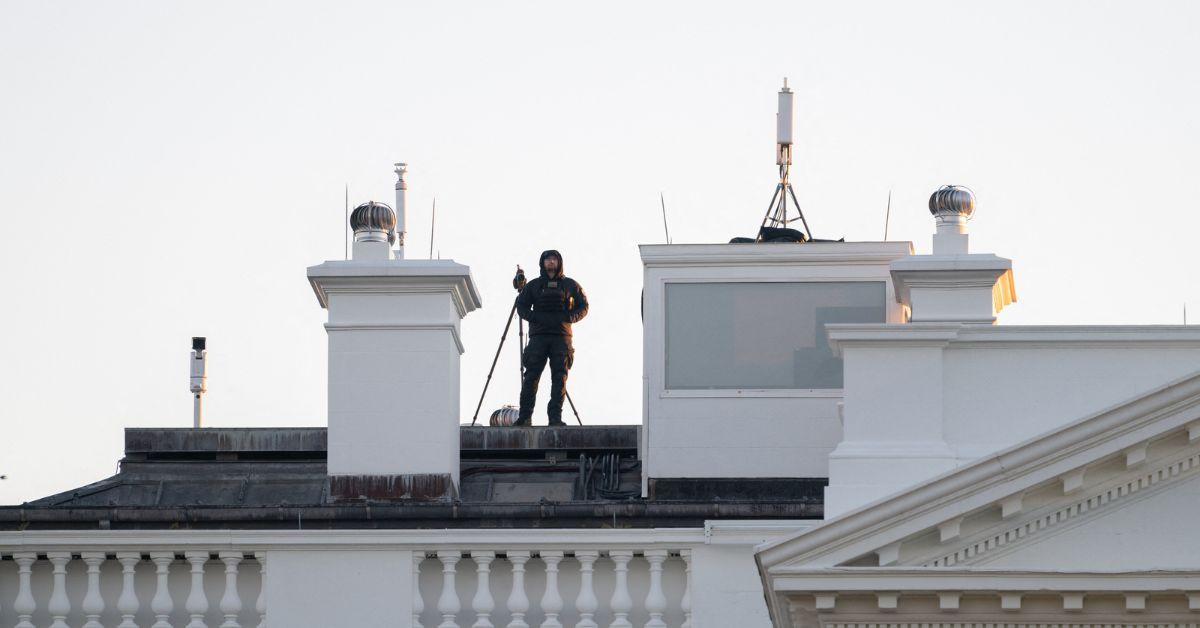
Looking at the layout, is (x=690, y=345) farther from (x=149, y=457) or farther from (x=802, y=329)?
(x=149, y=457)

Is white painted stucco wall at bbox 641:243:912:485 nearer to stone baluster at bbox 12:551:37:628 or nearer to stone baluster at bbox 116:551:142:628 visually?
stone baluster at bbox 116:551:142:628

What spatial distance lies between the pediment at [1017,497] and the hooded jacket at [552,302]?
7.31 metres

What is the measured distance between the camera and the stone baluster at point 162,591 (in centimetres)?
2005

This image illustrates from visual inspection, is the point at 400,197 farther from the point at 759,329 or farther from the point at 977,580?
the point at 977,580

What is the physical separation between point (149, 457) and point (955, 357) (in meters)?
7.87

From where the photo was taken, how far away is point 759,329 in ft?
83.5

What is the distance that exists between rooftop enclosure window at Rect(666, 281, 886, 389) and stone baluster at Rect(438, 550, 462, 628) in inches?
219

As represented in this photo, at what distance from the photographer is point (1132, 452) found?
20.0 meters

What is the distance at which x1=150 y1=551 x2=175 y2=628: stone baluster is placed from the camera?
20047 millimetres

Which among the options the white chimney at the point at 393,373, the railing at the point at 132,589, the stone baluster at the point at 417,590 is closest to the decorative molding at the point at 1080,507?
the stone baluster at the point at 417,590

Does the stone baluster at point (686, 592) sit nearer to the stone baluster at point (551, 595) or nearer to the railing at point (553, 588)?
the railing at point (553, 588)

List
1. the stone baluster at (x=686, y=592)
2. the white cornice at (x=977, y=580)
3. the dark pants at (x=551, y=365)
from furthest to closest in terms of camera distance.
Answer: the dark pants at (x=551, y=365) < the stone baluster at (x=686, y=592) < the white cornice at (x=977, y=580)

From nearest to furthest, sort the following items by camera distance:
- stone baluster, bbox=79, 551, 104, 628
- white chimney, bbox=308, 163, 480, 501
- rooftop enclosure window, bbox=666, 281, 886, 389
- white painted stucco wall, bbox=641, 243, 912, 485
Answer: stone baluster, bbox=79, 551, 104, 628
white chimney, bbox=308, 163, 480, 501
white painted stucco wall, bbox=641, 243, 912, 485
rooftop enclosure window, bbox=666, 281, 886, 389

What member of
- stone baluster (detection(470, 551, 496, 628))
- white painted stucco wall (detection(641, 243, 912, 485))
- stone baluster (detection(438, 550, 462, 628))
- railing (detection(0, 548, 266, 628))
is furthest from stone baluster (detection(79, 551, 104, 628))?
white painted stucco wall (detection(641, 243, 912, 485))
